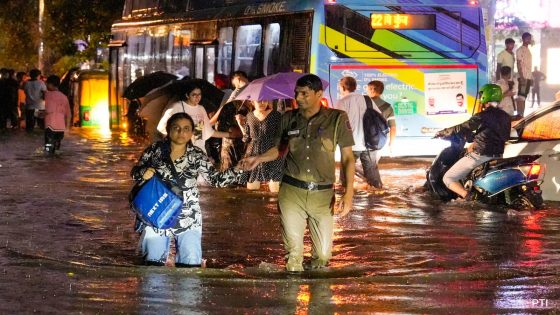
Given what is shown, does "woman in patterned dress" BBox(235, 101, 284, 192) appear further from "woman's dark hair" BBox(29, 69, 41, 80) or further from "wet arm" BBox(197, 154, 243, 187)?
"woman's dark hair" BBox(29, 69, 41, 80)

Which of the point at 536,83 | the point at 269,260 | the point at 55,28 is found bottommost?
the point at 269,260

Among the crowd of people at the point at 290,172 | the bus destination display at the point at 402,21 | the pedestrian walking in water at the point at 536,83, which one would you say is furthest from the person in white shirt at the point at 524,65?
the pedestrian walking in water at the point at 536,83

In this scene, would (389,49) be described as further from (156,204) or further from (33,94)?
(33,94)

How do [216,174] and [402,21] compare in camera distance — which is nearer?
[216,174]

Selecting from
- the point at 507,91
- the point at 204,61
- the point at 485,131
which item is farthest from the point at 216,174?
the point at 204,61

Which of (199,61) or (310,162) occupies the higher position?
(199,61)

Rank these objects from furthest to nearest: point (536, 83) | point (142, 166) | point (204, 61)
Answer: point (536, 83) < point (204, 61) < point (142, 166)

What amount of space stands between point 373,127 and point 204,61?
24.4ft

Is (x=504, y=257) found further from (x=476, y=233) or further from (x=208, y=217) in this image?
(x=208, y=217)

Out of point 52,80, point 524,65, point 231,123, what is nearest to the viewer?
point 231,123

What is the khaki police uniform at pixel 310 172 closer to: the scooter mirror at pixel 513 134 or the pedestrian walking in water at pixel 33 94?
the scooter mirror at pixel 513 134

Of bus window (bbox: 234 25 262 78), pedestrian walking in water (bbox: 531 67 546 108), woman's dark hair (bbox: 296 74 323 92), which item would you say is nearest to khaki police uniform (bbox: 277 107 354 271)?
woman's dark hair (bbox: 296 74 323 92)

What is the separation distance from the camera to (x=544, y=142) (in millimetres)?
14680

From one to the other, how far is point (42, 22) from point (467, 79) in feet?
100
